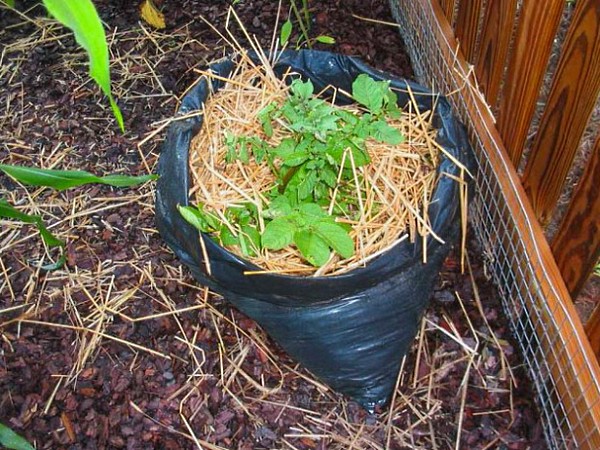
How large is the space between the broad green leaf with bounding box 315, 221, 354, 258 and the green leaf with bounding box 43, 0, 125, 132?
0.65 meters

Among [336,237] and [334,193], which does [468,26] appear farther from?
[336,237]

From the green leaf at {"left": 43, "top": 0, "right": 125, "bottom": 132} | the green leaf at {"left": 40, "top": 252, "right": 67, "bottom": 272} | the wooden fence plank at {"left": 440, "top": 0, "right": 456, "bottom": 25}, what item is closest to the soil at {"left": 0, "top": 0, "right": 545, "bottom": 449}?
the green leaf at {"left": 40, "top": 252, "right": 67, "bottom": 272}

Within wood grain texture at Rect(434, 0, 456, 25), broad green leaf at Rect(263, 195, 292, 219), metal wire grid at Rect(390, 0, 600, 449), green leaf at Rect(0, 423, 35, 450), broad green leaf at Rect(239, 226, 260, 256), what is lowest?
green leaf at Rect(0, 423, 35, 450)

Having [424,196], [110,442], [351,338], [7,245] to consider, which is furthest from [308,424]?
[7,245]

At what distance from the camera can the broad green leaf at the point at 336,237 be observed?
1.22 m

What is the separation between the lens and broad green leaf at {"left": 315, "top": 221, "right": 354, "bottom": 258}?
122 centimetres

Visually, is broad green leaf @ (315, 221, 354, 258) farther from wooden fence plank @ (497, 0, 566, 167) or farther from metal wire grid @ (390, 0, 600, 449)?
wooden fence plank @ (497, 0, 566, 167)

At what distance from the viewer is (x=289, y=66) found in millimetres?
1627

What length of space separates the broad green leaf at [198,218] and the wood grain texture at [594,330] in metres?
0.76

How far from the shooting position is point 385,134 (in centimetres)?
138

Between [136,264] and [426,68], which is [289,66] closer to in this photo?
[426,68]

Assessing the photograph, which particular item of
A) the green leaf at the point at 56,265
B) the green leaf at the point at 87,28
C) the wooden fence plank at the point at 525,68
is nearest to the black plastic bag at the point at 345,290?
the wooden fence plank at the point at 525,68

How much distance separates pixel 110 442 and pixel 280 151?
2.53ft

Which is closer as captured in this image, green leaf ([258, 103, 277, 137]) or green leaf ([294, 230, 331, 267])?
green leaf ([294, 230, 331, 267])
